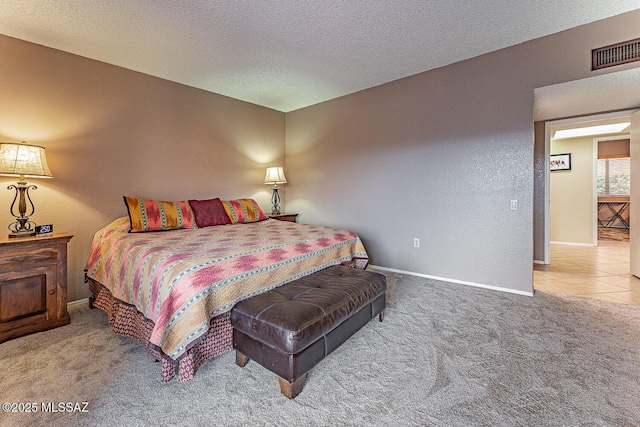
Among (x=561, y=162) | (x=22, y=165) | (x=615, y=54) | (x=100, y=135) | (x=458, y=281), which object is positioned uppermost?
(x=615, y=54)

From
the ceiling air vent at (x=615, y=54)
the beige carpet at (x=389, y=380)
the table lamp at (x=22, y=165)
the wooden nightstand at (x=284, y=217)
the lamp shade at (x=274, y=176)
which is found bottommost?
the beige carpet at (x=389, y=380)

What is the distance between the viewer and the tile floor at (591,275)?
2.99 meters

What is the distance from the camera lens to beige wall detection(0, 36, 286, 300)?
2652 mm

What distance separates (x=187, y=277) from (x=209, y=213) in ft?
6.39

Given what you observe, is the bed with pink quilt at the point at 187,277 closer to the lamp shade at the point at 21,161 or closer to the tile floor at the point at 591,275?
the lamp shade at the point at 21,161

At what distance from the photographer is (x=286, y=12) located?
233 centimetres

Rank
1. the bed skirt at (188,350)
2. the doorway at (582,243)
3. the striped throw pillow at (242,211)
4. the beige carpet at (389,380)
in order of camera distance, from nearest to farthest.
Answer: the beige carpet at (389,380) < the bed skirt at (188,350) < the doorway at (582,243) < the striped throw pillow at (242,211)

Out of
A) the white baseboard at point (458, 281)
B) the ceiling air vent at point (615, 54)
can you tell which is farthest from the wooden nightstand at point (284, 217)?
the ceiling air vent at point (615, 54)

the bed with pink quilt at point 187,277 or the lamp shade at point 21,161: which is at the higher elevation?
the lamp shade at point 21,161

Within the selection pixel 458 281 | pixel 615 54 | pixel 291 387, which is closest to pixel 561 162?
pixel 615 54

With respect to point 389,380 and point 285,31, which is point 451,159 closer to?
point 285,31

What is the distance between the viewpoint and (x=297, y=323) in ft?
4.83

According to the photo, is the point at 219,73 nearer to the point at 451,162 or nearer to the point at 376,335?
the point at 451,162

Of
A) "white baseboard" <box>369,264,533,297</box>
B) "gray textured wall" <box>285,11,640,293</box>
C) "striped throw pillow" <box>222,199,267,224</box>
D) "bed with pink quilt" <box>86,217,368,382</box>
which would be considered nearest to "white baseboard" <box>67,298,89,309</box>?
"bed with pink quilt" <box>86,217,368,382</box>
